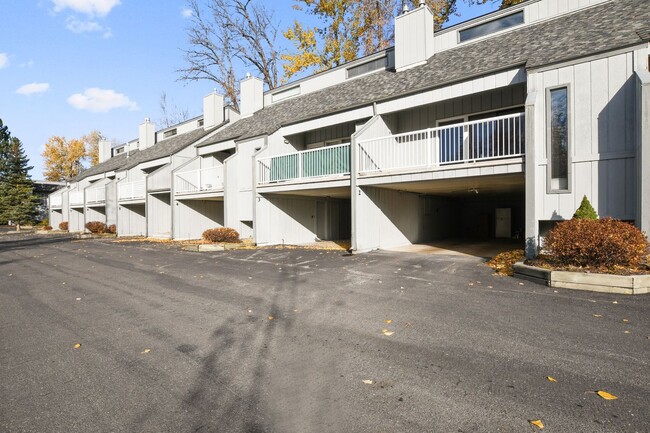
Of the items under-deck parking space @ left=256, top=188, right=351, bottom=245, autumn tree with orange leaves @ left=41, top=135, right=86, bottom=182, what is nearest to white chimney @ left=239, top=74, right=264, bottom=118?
under-deck parking space @ left=256, top=188, right=351, bottom=245

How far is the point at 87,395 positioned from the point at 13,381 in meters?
1.03

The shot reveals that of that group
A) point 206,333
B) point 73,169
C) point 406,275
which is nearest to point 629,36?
point 406,275

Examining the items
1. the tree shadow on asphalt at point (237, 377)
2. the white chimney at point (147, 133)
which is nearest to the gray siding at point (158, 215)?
the white chimney at point (147, 133)

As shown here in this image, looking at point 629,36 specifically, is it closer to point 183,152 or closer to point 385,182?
point 385,182

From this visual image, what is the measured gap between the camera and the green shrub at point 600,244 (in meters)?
6.39

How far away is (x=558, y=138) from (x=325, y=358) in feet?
27.3

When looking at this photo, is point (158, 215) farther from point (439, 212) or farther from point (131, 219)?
point (439, 212)

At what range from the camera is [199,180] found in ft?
61.2

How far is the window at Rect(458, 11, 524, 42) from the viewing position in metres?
13.1

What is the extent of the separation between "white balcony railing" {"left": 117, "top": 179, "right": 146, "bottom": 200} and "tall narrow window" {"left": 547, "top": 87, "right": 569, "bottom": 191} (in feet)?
73.7

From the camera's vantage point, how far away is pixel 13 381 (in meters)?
3.43

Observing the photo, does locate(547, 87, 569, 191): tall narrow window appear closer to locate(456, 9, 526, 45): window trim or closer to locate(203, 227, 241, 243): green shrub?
locate(456, 9, 526, 45): window trim

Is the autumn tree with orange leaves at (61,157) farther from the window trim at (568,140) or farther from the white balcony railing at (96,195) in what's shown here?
the window trim at (568,140)

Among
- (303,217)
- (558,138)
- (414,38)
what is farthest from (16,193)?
(558,138)
